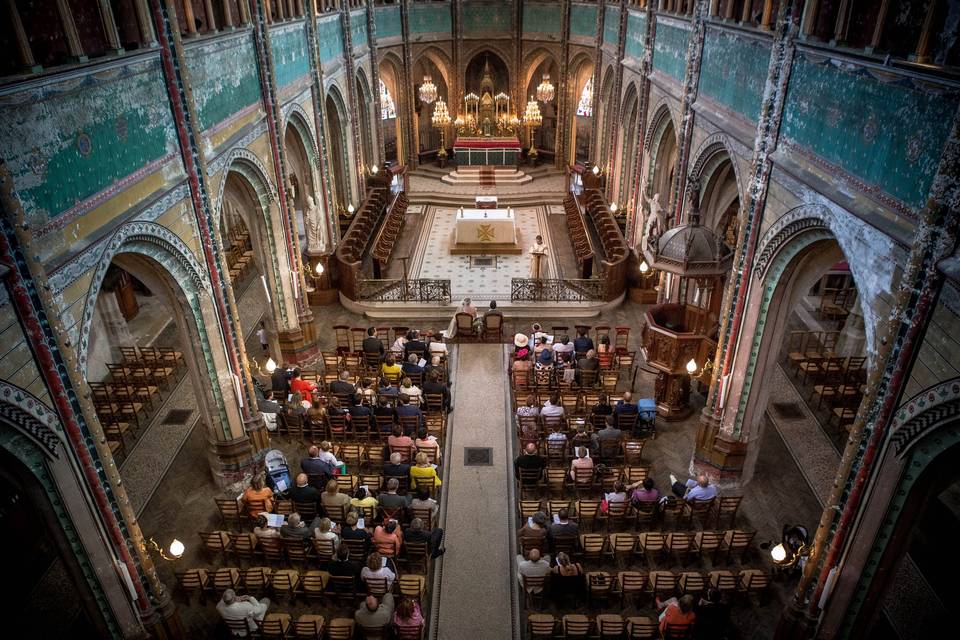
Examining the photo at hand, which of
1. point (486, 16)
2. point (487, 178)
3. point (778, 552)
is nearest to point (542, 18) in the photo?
point (486, 16)

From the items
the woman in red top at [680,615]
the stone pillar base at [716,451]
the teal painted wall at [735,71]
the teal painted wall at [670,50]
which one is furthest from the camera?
the teal painted wall at [670,50]

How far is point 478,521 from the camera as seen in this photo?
1102 centimetres

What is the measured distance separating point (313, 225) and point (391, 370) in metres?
6.95

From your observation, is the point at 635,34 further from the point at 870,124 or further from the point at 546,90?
the point at 870,124

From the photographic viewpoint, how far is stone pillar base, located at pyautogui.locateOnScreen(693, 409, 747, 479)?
11.6 metres

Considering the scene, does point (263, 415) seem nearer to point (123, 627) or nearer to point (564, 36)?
point (123, 627)

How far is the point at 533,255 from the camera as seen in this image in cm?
1969

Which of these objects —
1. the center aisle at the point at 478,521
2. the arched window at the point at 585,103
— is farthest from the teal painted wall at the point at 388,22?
the center aisle at the point at 478,521

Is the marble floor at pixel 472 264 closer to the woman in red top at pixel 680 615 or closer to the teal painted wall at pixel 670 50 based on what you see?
the teal painted wall at pixel 670 50

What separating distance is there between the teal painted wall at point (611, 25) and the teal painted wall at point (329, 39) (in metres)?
9.89

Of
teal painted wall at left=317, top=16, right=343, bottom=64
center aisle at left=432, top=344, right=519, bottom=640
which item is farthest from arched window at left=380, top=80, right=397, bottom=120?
center aisle at left=432, top=344, right=519, bottom=640

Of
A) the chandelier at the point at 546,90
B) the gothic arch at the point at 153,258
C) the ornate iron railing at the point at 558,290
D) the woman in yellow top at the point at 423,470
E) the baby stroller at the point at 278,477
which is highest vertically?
the gothic arch at the point at 153,258

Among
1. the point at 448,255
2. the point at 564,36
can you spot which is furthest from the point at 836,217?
the point at 564,36

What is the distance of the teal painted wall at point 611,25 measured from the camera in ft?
76.6
